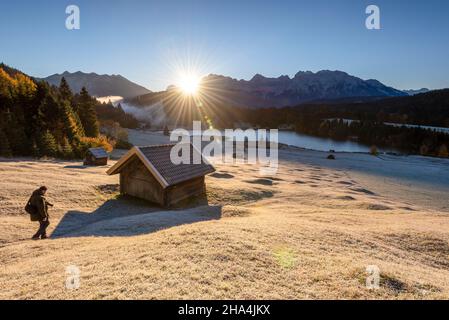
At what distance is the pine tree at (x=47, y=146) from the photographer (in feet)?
113

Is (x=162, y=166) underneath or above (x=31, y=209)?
above

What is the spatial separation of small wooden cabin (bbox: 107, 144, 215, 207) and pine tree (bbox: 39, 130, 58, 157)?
21490mm

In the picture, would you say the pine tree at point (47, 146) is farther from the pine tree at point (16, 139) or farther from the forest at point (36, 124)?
the pine tree at point (16, 139)

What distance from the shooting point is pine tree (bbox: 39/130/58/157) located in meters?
34.4

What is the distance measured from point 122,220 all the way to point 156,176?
4.36 metres

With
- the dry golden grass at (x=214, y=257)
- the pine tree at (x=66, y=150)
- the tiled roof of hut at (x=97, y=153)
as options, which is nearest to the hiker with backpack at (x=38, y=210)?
the dry golden grass at (x=214, y=257)

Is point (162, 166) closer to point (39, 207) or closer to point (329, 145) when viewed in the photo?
point (39, 207)

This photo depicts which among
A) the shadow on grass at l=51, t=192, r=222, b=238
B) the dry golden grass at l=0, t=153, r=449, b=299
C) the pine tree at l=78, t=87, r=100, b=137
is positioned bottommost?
the shadow on grass at l=51, t=192, r=222, b=238

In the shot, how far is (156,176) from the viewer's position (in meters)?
17.4

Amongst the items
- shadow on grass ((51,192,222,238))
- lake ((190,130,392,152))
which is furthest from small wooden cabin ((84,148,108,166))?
lake ((190,130,392,152))

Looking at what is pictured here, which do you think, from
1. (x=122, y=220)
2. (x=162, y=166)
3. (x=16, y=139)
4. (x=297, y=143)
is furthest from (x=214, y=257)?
(x=297, y=143)

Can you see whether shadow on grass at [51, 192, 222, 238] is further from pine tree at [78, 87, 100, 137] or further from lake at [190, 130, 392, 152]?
lake at [190, 130, 392, 152]

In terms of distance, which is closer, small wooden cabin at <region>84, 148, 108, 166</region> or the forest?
small wooden cabin at <region>84, 148, 108, 166</region>

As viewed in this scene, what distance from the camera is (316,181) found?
31359mm
